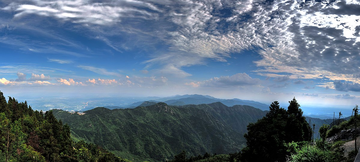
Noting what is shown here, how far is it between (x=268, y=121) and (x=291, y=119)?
8.09 metres

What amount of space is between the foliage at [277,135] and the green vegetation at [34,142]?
5350cm

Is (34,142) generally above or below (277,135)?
below

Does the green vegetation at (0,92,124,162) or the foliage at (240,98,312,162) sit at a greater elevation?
the foliage at (240,98,312,162)

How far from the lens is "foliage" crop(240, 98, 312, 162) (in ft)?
138

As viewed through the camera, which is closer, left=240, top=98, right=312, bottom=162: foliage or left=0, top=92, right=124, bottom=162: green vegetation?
left=240, top=98, right=312, bottom=162: foliage

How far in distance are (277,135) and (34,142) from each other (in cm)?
9169

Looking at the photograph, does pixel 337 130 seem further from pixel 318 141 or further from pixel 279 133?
pixel 318 141

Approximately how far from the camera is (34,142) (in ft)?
216

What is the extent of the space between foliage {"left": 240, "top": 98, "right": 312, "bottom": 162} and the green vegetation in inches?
2106

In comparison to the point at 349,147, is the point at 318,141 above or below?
above

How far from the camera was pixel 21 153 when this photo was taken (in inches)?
1898

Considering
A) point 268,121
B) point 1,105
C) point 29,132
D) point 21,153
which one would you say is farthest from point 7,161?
point 268,121

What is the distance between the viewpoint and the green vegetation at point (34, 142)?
48463 mm

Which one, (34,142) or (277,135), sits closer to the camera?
(277,135)
